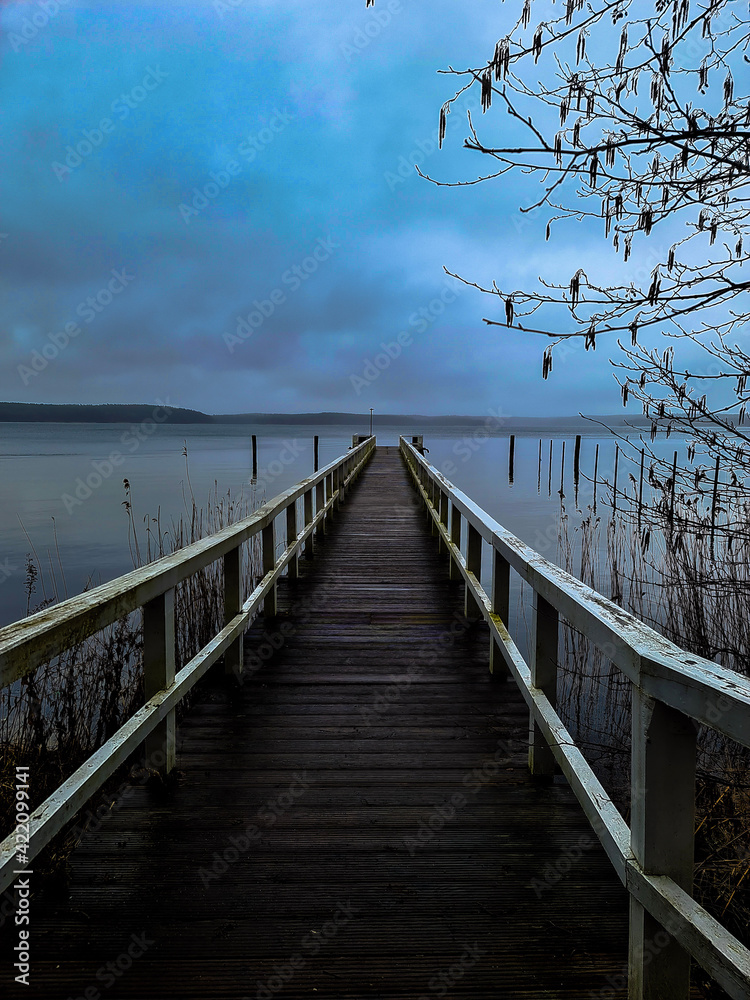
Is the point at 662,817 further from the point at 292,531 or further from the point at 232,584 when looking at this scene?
the point at 292,531

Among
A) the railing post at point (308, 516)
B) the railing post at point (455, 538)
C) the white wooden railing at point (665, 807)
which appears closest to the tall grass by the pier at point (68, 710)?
the railing post at point (308, 516)

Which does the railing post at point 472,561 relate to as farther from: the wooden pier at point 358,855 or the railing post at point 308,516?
the railing post at point 308,516

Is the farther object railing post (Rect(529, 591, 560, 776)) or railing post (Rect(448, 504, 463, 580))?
railing post (Rect(448, 504, 463, 580))

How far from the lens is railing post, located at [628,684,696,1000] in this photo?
1.42 metres

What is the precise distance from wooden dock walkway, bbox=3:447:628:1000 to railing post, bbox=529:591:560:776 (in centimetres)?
11

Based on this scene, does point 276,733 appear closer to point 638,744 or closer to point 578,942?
point 578,942

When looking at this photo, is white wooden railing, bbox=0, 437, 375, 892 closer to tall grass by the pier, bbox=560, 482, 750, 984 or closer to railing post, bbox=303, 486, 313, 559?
tall grass by the pier, bbox=560, 482, 750, 984

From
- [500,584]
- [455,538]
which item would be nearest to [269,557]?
[500,584]

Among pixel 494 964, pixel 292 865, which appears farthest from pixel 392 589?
pixel 494 964

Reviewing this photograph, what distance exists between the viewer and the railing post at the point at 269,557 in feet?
16.3

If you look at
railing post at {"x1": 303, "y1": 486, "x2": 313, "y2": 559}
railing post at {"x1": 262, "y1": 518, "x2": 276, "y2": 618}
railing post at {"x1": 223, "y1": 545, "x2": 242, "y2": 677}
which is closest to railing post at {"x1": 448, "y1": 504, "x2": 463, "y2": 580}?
railing post at {"x1": 303, "y1": 486, "x2": 313, "y2": 559}

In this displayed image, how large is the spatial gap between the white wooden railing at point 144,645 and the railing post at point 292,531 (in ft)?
4.38

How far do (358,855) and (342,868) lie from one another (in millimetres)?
103

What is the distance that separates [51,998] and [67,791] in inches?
21.8
